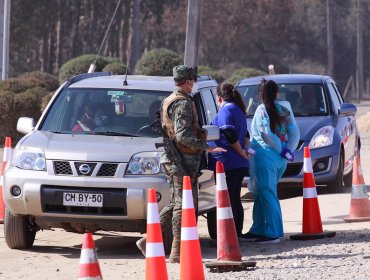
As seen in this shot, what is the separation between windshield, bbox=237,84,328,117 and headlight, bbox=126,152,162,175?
6.57 meters

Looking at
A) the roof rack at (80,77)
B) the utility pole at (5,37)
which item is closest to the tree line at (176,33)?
the utility pole at (5,37)

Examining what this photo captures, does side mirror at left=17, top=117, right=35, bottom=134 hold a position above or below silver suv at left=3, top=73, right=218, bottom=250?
above

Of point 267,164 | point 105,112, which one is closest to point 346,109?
point 267,164

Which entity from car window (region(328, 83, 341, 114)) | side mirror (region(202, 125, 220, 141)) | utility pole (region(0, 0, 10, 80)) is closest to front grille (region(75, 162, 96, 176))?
side mirror (region(202, 125, 220, 141))

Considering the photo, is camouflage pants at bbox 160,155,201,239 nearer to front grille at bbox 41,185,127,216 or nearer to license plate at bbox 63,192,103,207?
front grille at bbox 41,185,127,216

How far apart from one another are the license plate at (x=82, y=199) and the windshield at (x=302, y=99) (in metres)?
6.85

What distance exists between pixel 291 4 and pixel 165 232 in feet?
230

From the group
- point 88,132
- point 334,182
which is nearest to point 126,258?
point 88,132

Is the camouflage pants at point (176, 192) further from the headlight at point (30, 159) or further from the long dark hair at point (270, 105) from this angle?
the long dark hair at point (270, 105)

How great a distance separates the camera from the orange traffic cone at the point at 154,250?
8.28 m

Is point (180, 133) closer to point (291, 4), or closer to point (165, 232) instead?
point (165, 232)

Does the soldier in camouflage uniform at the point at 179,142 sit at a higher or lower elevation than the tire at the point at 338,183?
higher

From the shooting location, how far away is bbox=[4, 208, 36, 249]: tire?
1090cm

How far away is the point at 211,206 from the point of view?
1147 centimetres
